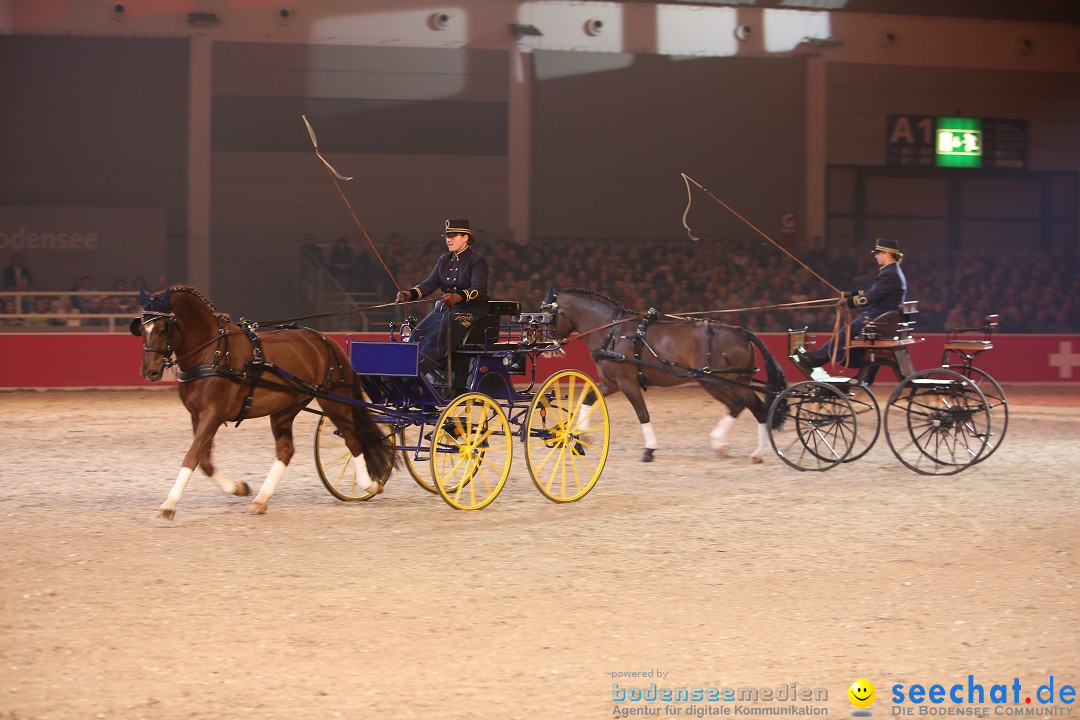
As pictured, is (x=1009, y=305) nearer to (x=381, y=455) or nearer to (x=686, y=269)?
(x=686, y=269)

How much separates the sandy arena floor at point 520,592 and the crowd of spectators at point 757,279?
32.6 ft

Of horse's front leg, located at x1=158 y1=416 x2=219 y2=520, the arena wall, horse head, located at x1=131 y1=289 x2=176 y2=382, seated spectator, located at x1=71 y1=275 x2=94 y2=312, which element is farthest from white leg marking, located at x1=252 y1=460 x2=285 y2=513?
seated spectator, located at x1=71 y1=275 x2=94 y2=312

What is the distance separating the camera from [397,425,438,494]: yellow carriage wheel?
809cm

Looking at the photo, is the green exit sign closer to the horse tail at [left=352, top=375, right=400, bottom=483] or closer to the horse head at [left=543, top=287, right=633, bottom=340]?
the horse head at [left=543, top=287, right=633, bottom=340]

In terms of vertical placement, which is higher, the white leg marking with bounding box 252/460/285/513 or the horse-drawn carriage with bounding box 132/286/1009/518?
the horse-drawn carriage with bounding box 132/286/1009/518

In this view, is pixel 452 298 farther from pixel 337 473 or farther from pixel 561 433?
pixel 337 473

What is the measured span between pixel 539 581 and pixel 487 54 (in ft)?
55.8

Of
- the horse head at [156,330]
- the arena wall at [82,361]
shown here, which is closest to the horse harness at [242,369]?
the horse head at [156,330]

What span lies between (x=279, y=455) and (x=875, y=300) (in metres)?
5.15

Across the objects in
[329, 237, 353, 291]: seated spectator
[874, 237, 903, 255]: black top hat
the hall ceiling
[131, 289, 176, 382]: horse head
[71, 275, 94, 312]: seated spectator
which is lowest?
[131, 289, 176, 382]: horse head

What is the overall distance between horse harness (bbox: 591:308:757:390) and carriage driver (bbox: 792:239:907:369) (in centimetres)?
68

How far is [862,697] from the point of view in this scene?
4.28 metres

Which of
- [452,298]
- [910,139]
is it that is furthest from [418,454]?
[910,139]

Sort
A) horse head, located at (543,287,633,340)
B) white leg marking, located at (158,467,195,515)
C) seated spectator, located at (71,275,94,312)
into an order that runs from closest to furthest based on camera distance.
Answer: white leg marking, located at (158,467,195,515)
horse head, located at (543,287,633,340)
seated spectator, located at (71,275,94,312)
